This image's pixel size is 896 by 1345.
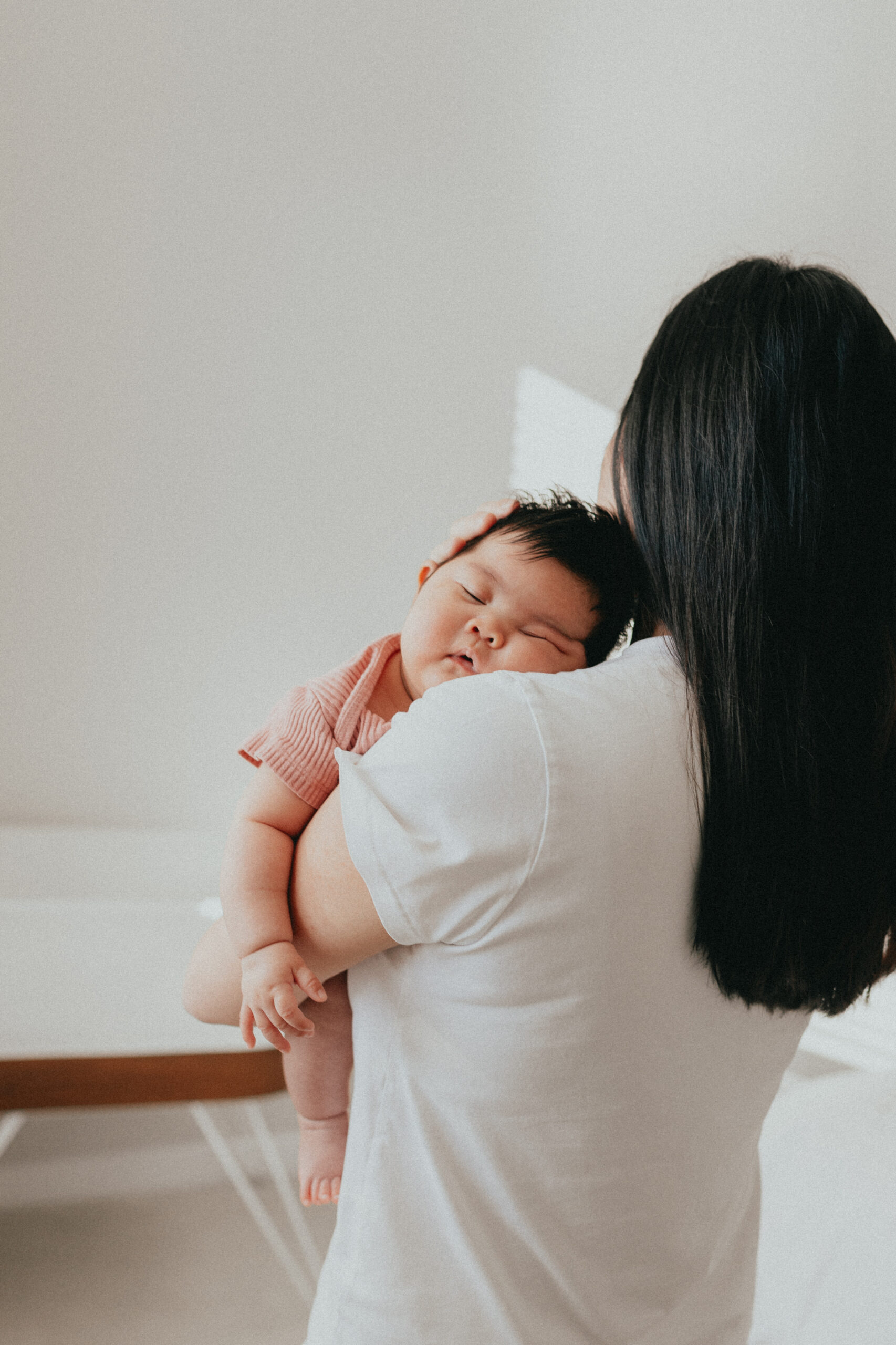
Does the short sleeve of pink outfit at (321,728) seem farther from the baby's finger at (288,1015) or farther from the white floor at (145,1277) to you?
the white floor at (145,1277)

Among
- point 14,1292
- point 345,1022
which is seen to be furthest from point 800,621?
point 14,1292

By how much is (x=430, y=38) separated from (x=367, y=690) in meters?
2.03

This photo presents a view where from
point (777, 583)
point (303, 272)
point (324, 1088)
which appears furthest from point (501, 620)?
point (303, 272)

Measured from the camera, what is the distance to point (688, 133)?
8.30 ft

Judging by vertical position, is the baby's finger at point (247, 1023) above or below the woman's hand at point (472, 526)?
below

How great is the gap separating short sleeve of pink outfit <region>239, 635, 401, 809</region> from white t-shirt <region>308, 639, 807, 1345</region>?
174 millimetres

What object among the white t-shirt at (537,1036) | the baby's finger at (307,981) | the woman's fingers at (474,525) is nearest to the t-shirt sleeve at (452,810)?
the white t-shirt at (537,1036)

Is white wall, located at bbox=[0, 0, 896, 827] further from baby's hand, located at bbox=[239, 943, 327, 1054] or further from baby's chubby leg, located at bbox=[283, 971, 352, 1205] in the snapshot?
baby's hand, located at bbox=[239, 943, 327, 1054]

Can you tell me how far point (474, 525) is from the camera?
38.2 inches

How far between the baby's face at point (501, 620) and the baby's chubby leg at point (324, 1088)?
294mm

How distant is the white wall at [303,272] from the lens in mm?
2145

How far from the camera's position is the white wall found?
2.14 metres

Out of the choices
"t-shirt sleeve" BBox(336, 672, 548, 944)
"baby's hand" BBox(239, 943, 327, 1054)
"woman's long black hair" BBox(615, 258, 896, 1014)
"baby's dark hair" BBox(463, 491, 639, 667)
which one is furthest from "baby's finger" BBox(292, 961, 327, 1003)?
"baby's dark hair" BBox(463, 491, 639, 667)

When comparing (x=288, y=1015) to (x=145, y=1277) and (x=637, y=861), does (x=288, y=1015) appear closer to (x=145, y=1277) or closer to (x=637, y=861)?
(x=637, y=861)
